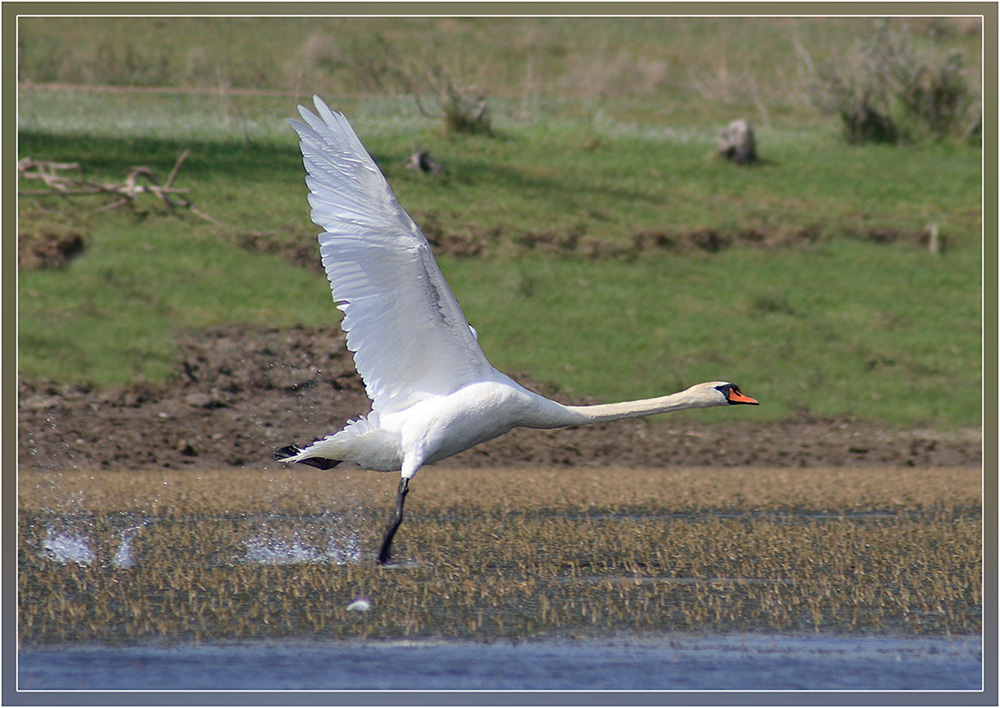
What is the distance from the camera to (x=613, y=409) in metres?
8.26

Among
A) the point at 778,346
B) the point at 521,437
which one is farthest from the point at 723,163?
the point at 521,437

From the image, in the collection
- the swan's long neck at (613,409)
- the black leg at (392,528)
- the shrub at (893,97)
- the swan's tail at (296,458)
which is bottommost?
the black leg at (392,528)

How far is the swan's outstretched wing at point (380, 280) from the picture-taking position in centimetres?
689

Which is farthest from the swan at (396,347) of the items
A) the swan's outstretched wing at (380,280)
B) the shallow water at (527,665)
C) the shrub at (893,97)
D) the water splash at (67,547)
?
the shrub at (893,97)

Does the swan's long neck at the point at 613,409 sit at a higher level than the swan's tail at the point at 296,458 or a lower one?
higher

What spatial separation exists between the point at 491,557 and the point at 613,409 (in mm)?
1242

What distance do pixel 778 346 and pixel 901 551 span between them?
7949 mm

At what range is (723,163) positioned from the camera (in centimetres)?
2105

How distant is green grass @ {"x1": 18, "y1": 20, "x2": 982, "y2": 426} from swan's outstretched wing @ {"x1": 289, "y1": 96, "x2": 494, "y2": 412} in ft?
24.4

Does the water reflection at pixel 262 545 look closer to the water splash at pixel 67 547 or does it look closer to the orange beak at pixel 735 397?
the water splash at pixel 67 547

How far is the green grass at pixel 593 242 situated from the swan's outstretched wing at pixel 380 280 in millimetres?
7444

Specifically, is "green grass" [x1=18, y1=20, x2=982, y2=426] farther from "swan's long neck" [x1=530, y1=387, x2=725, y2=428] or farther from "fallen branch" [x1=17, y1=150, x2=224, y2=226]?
"swan's long neck" [x1=530, y1=387, x2=725, y2=428]

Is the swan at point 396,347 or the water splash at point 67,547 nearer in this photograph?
the swan at point 396,347

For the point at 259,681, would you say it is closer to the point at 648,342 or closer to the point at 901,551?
the point at 901,551
